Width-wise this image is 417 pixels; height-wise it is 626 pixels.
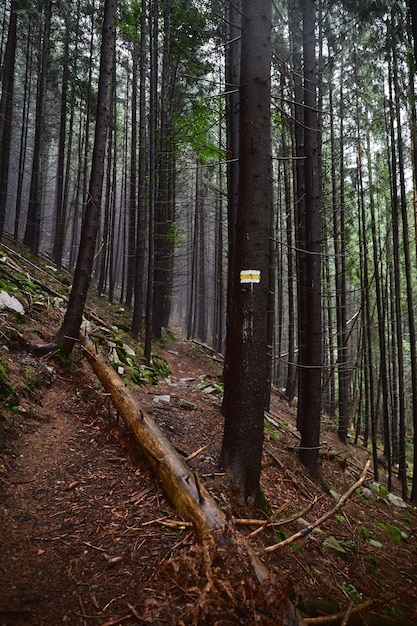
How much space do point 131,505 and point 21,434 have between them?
189cm

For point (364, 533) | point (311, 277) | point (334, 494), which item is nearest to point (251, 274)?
point (311, 277)

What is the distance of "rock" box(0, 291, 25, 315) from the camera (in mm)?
7117

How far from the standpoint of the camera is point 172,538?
278 centimetres

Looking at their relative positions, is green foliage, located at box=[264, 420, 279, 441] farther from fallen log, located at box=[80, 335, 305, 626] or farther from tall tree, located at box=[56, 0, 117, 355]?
tall tree, located at box=[56, 0, 117, 355]

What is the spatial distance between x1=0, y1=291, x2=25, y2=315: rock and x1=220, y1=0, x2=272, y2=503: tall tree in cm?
550

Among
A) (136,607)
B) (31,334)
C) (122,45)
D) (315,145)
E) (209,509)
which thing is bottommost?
(136,607)

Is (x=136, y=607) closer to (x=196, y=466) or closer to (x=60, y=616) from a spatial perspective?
(x=60, y=616)

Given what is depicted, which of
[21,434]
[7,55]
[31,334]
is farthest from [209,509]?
[7,55]

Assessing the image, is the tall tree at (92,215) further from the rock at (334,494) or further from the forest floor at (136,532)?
the rock at (334,494)

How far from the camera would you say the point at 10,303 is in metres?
7.34

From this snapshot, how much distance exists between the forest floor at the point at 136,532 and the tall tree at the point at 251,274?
1.19 feet

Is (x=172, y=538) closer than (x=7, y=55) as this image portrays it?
Yes

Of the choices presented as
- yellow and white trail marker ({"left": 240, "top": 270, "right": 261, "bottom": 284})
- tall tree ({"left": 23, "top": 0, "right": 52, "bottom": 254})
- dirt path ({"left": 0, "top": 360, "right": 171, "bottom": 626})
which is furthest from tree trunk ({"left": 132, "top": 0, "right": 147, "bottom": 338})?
yellow and white trail marker ({"left": 240, "top": 270, "right": 261, "bottom": 284})

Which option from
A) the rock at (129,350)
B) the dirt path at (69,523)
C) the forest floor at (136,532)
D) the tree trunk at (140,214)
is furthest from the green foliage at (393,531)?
the tree trunk at (140,214)
